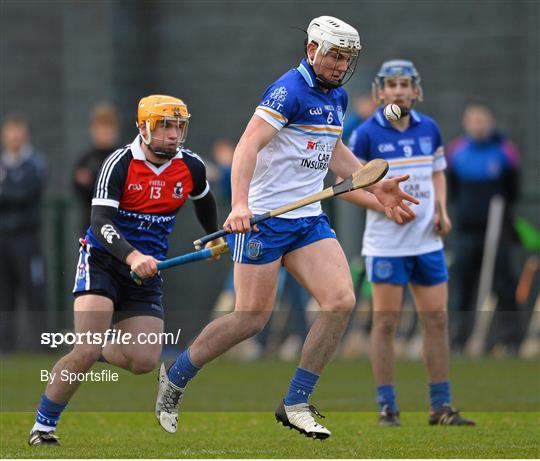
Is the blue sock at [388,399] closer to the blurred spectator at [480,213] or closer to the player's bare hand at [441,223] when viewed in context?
the player's bare hand at [441,223]

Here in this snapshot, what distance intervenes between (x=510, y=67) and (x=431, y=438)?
31.3ft

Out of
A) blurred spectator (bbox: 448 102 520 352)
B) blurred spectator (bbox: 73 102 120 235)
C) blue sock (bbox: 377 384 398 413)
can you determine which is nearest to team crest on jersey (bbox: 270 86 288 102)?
blue sock (bbox: 377 384 398 413)

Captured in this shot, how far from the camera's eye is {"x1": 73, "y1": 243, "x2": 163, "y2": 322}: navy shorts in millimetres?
8594

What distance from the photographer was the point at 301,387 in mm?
8188

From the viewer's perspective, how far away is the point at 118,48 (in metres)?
18.6

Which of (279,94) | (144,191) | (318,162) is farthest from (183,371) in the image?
(279,94)

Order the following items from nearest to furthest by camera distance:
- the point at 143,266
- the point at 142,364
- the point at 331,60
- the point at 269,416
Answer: the point at 143,266 → the point at 331,60 → the point at 142,364 → the point at 269,416

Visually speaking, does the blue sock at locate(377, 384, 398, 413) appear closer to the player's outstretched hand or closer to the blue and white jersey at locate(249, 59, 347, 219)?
the player's outstretched hand

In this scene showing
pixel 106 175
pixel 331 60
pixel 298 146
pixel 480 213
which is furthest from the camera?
pixel 480 213

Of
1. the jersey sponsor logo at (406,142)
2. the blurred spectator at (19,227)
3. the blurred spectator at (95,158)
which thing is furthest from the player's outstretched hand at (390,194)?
the blurred spectator at (19,227)

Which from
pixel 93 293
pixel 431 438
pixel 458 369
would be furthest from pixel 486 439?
pixel 458 369

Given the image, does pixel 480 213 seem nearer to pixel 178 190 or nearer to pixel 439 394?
pixel 439 394

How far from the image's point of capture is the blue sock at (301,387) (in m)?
8.16

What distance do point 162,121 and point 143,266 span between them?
923 millimetres
